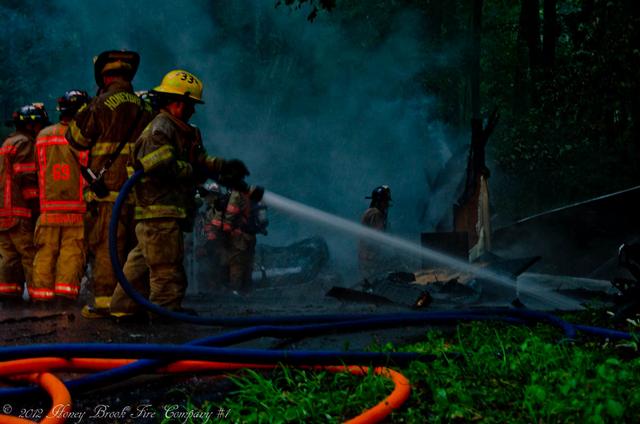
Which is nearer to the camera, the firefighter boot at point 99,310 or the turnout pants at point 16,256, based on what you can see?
the firefighter boot at point 99,310

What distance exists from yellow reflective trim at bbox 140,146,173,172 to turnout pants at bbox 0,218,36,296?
11.0 ft

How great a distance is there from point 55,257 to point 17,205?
113 cm

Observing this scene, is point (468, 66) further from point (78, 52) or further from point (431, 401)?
point (431, 401)

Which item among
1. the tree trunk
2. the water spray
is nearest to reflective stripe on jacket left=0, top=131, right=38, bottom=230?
the water spray

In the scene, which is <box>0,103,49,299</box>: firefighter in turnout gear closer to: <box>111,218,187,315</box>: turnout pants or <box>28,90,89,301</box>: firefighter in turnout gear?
<box>28,90,89,301</box>: firefighter in turnout gear

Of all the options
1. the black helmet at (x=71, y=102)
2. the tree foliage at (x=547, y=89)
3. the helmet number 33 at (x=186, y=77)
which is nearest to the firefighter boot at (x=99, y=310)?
the helmet number 33 at (x=186, y=77)

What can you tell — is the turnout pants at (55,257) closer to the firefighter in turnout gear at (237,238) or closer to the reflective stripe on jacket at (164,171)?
the reflective stripe on jacket at (164,171)

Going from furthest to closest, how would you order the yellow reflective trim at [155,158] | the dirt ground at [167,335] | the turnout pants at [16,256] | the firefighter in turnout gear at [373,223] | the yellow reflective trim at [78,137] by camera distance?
the firefighter in turnout gear at [373,223] < the turnout pants at [16,256] < the yellow reflective trim at [78,137] < the yellow reflective trim at [155,158] < the dirt ground at [167,335]

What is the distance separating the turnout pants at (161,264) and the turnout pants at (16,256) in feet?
9.25

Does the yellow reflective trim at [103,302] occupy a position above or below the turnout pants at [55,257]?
below

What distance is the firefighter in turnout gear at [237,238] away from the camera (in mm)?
11734

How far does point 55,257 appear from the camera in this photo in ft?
24.0

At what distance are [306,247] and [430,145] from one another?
1050 centimetres

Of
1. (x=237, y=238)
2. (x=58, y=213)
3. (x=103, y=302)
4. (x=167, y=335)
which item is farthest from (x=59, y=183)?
(x=237, y=238)
